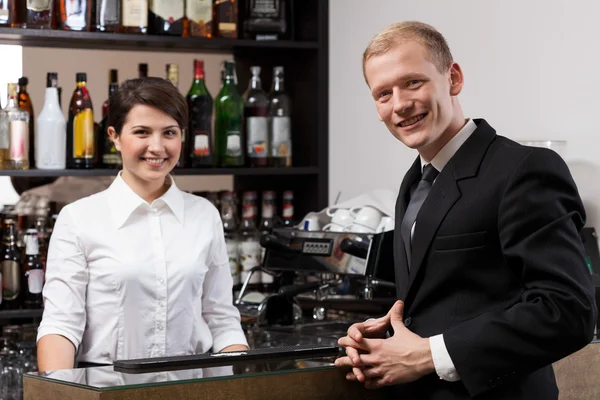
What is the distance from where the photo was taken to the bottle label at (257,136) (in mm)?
3184

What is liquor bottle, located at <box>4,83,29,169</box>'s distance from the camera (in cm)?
288

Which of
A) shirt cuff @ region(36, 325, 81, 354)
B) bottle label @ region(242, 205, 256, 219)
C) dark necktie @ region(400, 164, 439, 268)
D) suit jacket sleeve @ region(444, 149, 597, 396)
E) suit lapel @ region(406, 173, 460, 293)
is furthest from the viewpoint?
bottle label @ region(242, 205, 256, 219)

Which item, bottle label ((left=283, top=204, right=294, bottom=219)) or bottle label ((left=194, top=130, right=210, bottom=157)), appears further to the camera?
bottle label ((left=283, top=204, right=294, bottom=219))

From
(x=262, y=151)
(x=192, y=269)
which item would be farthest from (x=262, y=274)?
(x=192, y=269)

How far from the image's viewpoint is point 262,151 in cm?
320

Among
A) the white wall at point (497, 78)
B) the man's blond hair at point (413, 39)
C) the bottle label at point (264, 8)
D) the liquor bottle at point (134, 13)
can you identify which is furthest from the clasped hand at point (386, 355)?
the bottle label at point (264, 8)

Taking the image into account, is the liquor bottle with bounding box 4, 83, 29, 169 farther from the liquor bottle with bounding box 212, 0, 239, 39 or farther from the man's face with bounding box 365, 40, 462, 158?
the man's face with bounding box 365, 40, 462, 158

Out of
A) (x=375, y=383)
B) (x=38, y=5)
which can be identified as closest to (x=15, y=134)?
(x=38, y=5)

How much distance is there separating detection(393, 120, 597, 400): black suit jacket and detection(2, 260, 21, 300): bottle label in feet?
5.91

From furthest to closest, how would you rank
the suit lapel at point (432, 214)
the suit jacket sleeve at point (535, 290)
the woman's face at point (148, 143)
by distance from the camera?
1. the woman's face at point (148, 143)
2. the suit lapel at point (432, 214)
3. the suit jacket sleeve at point (535, 290)

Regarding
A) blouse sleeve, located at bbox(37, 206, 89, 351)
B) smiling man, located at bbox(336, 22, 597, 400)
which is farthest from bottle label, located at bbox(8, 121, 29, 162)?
smiling man, located at bbox(336, 22, 597, 400)

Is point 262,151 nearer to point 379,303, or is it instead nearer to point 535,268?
point 379,303

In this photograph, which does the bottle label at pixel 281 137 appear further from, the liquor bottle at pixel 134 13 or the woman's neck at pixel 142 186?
the woman's neck at pixel 142 186

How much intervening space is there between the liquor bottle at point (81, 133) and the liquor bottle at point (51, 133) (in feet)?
0.15
